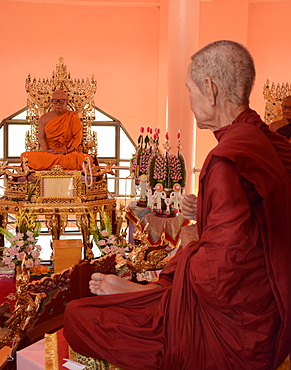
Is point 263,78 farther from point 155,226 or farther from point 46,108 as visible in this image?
point 155,226

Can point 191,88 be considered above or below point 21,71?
below

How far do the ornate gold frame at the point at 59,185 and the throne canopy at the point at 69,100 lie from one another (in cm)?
109

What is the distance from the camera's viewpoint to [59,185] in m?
4.61

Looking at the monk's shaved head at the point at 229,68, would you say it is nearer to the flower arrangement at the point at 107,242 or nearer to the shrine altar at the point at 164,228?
the flower arrangement at the point at 107,242

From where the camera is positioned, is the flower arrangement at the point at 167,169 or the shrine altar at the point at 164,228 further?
the flower arrangement at the point at 167,169

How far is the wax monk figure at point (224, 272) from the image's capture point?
50.2 inches

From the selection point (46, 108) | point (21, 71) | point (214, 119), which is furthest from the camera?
point (21, 71)

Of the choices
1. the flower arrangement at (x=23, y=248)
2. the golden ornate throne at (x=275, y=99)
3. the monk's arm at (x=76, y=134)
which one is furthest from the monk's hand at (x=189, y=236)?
the golden ornate throne at (x=275, y=99)

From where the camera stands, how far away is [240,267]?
1.28 metres

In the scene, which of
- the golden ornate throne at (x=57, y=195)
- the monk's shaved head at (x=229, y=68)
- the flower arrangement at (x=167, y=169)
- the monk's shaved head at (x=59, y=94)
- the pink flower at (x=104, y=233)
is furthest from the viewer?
the monk's shaved head at (x=59, y=94)

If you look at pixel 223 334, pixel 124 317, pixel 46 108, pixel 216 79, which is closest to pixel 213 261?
pixel 223 334

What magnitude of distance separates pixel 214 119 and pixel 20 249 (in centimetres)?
269

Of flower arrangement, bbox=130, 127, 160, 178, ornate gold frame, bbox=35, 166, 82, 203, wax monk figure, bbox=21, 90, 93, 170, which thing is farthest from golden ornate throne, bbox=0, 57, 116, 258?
wax monk figure, bbox=21, 90, 93, 170

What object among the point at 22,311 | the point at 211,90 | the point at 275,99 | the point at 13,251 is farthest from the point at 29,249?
the point at 275,99
